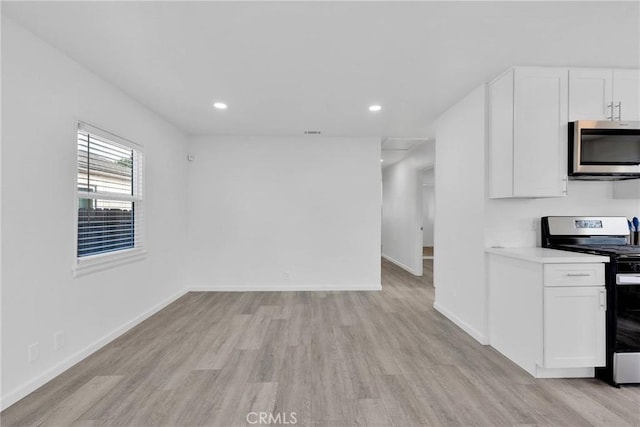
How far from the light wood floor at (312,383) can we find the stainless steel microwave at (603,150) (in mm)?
1722

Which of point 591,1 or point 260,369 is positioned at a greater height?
point 591,1

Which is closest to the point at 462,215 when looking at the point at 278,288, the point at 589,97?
the point at 589,97

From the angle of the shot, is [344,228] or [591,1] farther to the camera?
[344,228]

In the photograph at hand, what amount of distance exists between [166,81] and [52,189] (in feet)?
4.55

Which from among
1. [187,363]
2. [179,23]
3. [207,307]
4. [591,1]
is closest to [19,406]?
[187,363]

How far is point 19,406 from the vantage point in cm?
197

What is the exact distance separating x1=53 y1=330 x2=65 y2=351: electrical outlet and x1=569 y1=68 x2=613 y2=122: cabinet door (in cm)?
468

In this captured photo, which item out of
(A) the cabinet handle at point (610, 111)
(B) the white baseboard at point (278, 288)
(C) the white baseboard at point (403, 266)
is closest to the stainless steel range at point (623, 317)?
(A) the cabinet handle at point (610, 111)

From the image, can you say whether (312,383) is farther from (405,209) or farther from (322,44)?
(405,209)

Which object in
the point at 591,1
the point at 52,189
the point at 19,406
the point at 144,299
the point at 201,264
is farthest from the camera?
the point at 201,264

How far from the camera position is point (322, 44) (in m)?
2.25

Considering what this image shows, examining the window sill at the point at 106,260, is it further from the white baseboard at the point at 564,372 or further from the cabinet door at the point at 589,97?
the cabinet door at the point at 589,97

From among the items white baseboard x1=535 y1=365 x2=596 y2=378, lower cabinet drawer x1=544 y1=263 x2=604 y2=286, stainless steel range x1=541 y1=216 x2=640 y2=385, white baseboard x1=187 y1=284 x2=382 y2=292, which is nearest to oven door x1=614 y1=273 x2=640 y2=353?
stainless steel range x1=541 y1=216 x2=640 y2=385

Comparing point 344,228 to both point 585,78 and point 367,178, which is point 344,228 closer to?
point 367,178
